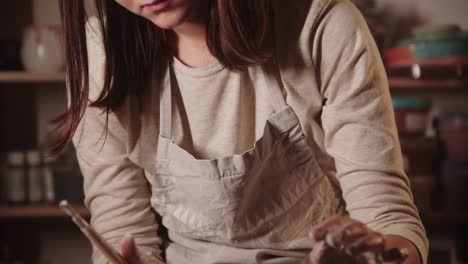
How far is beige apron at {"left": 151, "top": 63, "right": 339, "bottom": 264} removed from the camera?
3.25 feet

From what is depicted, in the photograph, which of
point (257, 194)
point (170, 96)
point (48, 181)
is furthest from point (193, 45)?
point (48, 181)

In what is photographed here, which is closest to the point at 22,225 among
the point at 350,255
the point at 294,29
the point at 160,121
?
the point at 160,121

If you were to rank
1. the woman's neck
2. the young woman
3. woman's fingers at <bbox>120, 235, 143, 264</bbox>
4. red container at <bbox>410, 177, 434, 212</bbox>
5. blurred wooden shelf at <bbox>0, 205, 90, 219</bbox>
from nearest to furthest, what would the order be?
1. woman's fingers at <bbox>120, 235, 143, 264</bbox>
2. the young woman
3. the woman's neck
4. red container at <bbox>410, 177, 434, 212</bbox>
5. blurred wooden shelf at <bbox>0, 205, 90, 219</bbox>

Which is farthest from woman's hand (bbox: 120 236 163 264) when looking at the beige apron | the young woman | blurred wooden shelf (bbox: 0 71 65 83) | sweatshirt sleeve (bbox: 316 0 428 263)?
→ blurred wooden shelf (bbox: 0 71 65 83)

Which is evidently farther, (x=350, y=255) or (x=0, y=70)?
(x=0, y=70)

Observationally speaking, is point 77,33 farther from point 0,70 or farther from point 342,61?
point 0,70

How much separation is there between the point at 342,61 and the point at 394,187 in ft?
0.63

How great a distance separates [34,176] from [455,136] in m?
1.45

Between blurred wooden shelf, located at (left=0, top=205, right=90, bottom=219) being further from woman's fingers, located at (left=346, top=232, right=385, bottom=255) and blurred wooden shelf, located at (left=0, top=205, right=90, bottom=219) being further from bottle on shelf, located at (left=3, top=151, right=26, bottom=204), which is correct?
woman's fingers, located at (left=346, top=232, right=385, bottom=255)

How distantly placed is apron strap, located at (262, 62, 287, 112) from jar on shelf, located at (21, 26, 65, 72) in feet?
4.51

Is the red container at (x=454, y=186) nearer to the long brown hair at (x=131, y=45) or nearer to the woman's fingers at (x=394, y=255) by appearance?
the long brown hair at (x=131, y=45)

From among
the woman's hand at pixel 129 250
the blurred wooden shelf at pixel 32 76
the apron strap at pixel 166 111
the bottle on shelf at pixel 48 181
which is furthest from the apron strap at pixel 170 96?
the bottle on shelf at pixel 48 181

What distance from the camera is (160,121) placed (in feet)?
3.47

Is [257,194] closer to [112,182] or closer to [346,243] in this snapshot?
[112,182]
